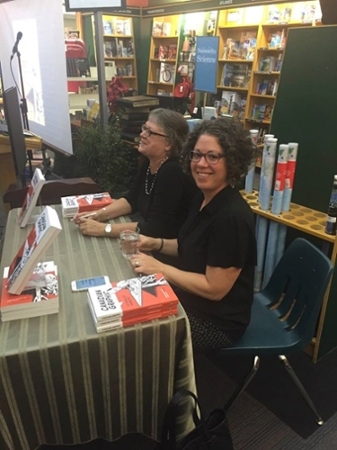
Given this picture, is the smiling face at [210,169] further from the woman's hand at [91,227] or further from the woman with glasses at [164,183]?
the woman's hand at [91,227]

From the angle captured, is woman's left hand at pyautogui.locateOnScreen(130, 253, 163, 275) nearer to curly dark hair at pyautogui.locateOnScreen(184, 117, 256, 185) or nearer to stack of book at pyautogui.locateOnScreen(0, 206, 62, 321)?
stack of book at pyautogui.locateOnScreen(0, 206, 62, 321)

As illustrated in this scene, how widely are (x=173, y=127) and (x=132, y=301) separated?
1.08m

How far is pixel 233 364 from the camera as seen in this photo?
1991 mm

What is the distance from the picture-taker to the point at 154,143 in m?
1.89

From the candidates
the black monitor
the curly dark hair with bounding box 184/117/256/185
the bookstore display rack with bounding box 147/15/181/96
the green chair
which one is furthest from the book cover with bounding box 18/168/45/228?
the bookstore display rack with bounding box 147/15/181/96

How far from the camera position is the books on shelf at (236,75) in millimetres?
5395

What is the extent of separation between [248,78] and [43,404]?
207 inches

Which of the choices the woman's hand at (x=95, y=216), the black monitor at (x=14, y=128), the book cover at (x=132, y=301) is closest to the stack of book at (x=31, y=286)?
the book cover at (x=132, y=301)

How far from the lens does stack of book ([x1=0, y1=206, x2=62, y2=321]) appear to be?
3.52ft

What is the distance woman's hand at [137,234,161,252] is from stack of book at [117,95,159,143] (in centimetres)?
179

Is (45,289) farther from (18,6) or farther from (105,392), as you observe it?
(18,6)

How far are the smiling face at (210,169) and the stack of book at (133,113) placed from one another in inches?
75.3

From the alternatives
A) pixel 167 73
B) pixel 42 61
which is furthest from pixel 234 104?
pixel 42 61

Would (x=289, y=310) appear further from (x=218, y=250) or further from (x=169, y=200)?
(x=169, y=200)
